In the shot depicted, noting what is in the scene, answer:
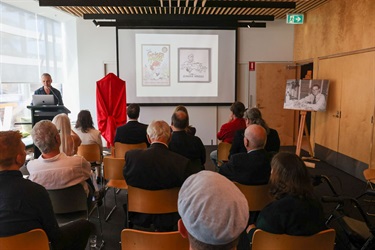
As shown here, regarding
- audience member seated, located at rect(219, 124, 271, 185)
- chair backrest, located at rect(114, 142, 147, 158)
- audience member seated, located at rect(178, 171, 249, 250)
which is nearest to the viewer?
audience member seated, located at rect(178, 171, 249, 250)

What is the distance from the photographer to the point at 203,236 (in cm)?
95

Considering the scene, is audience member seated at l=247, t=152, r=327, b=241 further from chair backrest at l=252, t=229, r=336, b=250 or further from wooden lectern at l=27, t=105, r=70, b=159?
wooden lectern at l=27, t=105, r=70, b=159

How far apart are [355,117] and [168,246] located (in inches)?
202

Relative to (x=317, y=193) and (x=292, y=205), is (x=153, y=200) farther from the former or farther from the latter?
(x=317, y=193)

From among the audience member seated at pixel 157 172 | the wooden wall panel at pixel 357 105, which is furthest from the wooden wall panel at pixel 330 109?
the audience member seated at pixel 157 172

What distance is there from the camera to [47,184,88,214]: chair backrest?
2484 mm

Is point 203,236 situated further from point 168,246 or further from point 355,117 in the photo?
point 355,117

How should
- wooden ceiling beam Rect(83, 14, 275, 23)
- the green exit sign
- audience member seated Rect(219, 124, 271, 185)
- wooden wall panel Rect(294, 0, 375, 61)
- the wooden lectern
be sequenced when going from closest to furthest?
audience member seated Rect(219, 124, 271, 185), the wooden lectern, wooden wall panel Rect(294, 0, 375, 61), wooden ceiling beam Rect(83, 14, 275, 23), the green exit sign

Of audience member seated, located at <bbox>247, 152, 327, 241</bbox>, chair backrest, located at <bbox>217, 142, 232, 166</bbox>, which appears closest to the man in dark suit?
chair backrest, located at <bbox>217, 142, 232, 166</bbox>

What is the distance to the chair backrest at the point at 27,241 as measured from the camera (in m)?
1.54

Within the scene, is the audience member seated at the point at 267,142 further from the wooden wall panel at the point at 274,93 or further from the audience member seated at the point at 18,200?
the wooden wall panel at the point at 274,93

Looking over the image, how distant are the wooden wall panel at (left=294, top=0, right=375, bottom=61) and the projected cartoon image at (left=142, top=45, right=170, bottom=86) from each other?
11.1ft

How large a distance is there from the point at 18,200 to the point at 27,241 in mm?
251

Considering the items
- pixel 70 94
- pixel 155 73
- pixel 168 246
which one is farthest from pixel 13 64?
pixel 168 246
